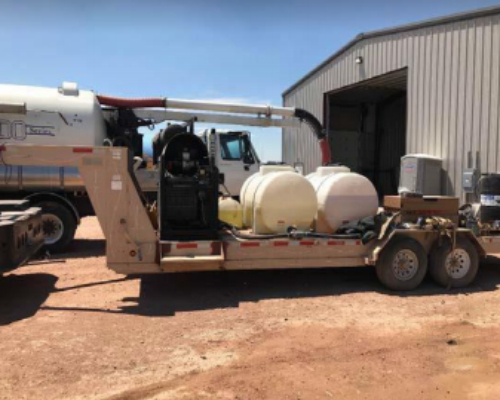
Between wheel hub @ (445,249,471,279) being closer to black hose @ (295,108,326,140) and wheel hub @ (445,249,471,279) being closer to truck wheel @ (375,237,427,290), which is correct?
truck wheel @ (375,237,427,290)

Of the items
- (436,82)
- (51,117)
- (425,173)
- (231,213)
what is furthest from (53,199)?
(436,82)

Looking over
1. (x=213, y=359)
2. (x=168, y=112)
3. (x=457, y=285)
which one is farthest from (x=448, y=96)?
(x=213, y=359)

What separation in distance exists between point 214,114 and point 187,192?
20.1ft

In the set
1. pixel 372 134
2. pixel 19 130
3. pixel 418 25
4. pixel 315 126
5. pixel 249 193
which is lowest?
pixel 249 193

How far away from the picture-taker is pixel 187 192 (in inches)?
234

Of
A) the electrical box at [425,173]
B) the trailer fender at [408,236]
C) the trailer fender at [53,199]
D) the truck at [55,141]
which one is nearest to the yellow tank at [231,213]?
the truck at [55,141]

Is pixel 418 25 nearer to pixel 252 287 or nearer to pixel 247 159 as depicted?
pixel 247 159

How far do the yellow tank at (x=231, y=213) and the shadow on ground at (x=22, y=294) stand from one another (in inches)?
106

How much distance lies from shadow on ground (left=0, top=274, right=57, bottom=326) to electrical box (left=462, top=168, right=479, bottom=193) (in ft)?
28.5

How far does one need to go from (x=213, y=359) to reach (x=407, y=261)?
3526mm

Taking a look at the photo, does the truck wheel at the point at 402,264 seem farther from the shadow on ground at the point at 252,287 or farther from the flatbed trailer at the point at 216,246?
the shadow on ground at the point at 252,287

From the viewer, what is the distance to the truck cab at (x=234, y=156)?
36.4ft

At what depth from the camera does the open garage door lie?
1866 cm

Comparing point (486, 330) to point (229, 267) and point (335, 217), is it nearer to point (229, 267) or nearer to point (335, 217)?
point (335, 217)
